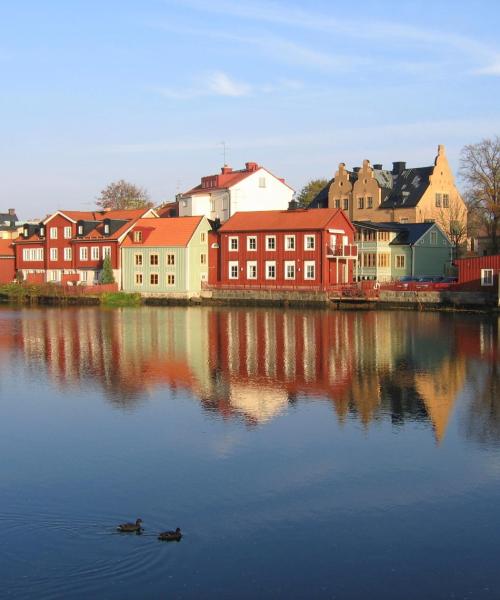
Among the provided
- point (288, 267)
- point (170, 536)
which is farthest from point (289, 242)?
point (170, 536)

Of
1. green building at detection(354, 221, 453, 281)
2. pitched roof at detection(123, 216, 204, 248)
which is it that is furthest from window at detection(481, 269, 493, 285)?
pitched roof at detection(123, 216, 204, 248)

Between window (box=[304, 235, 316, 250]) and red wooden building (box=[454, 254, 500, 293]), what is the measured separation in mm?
12269

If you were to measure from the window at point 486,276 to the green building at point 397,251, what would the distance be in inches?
536

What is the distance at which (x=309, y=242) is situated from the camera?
62.7 meters

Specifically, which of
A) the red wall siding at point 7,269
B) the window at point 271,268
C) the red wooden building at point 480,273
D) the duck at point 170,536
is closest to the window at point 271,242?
the window at point 271,268

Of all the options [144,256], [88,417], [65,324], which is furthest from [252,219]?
[88,417]

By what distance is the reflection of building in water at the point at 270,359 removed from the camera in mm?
23172

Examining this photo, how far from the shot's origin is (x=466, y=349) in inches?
1362

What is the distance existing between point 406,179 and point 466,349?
4845 centimetres

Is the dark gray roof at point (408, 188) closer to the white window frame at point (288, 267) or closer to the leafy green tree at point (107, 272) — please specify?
the white window frame at point (288, 267)

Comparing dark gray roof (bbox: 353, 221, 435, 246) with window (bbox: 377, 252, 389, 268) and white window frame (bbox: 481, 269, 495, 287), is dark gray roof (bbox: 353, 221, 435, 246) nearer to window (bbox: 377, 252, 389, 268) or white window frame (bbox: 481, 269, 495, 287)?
window (bbox: 377, 252, 389, 268)

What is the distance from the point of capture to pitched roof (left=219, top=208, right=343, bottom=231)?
63.1 m

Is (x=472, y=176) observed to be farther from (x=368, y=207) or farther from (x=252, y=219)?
(x=252, y=219)

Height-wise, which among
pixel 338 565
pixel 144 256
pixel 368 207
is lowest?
pixel 338 565
